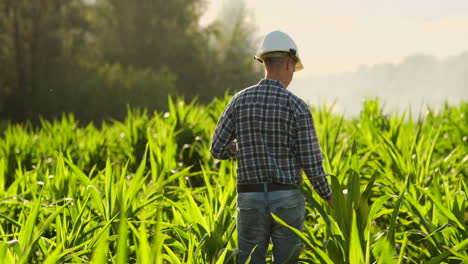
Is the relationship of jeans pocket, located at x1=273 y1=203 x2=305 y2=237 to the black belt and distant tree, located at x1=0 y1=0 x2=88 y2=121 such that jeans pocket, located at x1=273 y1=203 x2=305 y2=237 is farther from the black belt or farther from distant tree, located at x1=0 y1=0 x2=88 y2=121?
distant tree, located at x1=0 y1=0 x2=88 y2=121

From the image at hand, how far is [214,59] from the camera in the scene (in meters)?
36.9

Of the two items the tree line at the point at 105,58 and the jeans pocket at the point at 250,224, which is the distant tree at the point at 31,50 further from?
the jeans pocket at the point at 250,224

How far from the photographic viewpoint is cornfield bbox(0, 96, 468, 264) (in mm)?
2482

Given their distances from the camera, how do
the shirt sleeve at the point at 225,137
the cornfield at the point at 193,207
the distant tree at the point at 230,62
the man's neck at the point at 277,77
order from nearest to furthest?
the cornfield at the point at 193,207 < the man's neck at the point at 277,77 < the shirt sleeve at the point at 225,137 < the distant tree at the point at 230,62

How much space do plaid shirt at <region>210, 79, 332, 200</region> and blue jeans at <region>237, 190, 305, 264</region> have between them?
0.32 feet

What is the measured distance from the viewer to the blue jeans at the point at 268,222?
9.44 feet

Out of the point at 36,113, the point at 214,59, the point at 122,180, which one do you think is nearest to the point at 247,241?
the point at 122,180

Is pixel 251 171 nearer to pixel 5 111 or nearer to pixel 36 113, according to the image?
pixel 36 113

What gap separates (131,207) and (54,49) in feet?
83.5

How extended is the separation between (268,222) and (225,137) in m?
0.56

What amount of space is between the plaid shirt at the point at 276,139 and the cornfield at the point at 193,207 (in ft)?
0.70

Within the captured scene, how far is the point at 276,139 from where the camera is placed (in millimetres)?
2910

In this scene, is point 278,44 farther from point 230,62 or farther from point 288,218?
point 230,62

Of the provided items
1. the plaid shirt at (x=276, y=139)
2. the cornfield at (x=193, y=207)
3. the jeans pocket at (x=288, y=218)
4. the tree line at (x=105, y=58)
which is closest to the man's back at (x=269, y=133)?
the plaid shirt at (x=276, y=139)
